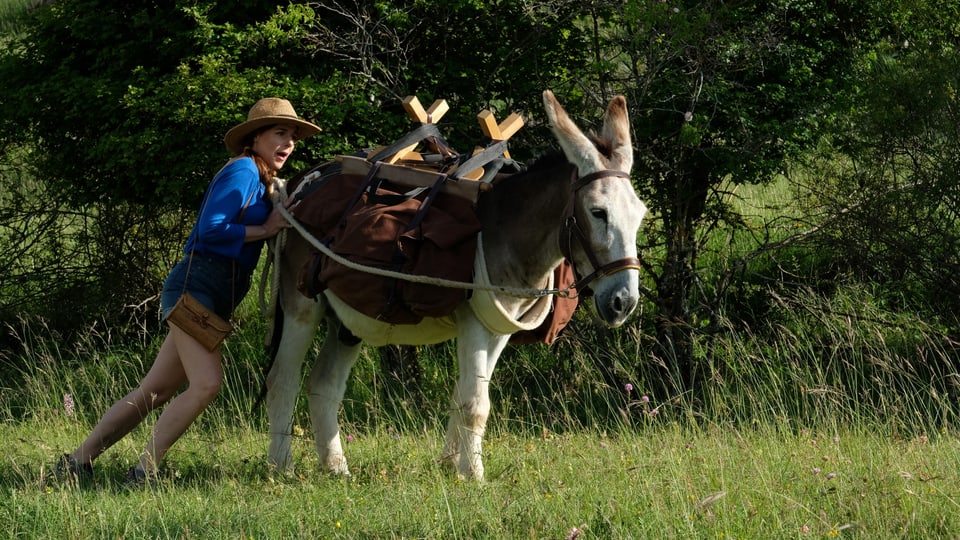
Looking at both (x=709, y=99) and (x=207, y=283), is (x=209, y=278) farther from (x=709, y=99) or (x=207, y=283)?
(x=709, y=99)

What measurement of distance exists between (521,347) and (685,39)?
113 inches

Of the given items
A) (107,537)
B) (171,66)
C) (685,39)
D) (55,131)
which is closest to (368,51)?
(171,66)

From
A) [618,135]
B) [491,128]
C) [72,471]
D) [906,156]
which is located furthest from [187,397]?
[906,156]

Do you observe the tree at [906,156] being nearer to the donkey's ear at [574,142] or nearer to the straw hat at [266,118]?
the donkey's ear at [574,142]

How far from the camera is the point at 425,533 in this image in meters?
4.53

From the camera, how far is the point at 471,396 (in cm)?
538

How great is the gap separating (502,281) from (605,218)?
71 cm

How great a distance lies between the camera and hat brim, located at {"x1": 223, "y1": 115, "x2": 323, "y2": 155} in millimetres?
5867

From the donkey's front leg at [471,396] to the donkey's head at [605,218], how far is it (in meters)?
0.67

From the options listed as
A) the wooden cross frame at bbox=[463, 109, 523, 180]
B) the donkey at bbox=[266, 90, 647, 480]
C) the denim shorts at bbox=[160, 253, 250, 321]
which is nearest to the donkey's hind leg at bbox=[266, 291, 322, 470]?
the donkey at bbox=[266, 90, 647, 480]

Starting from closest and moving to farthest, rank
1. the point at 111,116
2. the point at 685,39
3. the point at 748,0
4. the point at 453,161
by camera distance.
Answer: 1. the point at 453,161
2. the point at 685,39
3. the point at 748,0
4. the point at 111,116

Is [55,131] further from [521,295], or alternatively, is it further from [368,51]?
[521,295]

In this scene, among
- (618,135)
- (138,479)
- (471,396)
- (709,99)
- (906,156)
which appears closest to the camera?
(618,135)

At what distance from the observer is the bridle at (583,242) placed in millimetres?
4891
